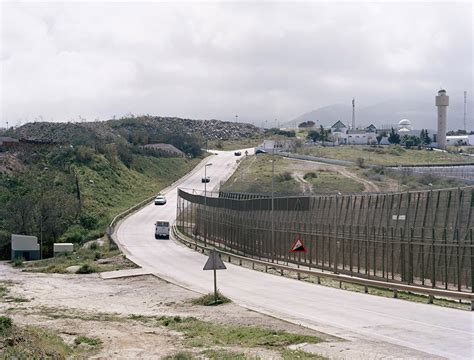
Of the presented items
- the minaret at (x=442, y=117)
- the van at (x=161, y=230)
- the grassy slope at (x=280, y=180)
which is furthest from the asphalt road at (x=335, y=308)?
the minaret at (x=442, y=117)

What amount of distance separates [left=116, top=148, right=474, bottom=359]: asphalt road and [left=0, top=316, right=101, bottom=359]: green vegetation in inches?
292

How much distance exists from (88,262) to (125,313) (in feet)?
86.3

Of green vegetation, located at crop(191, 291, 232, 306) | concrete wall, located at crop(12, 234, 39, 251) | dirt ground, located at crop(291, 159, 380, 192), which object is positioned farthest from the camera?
dirt ground, located at crop(291, 159, 380, 192)

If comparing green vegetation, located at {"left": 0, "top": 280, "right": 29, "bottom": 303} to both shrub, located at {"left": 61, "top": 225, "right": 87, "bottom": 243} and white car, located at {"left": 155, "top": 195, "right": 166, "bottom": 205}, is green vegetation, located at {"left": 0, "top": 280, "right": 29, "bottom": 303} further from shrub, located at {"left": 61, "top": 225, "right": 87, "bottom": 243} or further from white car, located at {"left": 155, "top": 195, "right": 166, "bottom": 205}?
white car, located at {"left": 155, "top": 195, "right": 166, "bottom": 205}

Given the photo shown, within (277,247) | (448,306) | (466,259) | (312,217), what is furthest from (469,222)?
(277,247)

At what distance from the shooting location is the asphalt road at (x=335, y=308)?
21500mm

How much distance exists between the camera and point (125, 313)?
33406 mm

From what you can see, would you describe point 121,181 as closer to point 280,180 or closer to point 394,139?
point 280,180

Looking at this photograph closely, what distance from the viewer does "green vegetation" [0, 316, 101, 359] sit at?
20016mm

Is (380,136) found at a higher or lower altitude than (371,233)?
higher

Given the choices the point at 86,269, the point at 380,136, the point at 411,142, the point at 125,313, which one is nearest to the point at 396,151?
the point at 411,142

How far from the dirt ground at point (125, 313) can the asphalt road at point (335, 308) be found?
898 mm

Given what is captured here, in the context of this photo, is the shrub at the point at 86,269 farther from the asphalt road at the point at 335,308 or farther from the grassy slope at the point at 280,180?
the grassy slope at the point at 280,180

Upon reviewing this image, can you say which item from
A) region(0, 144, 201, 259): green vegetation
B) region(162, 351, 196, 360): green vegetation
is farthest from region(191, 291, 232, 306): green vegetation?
→ region(0, 144, 201, 259): green vegetation
